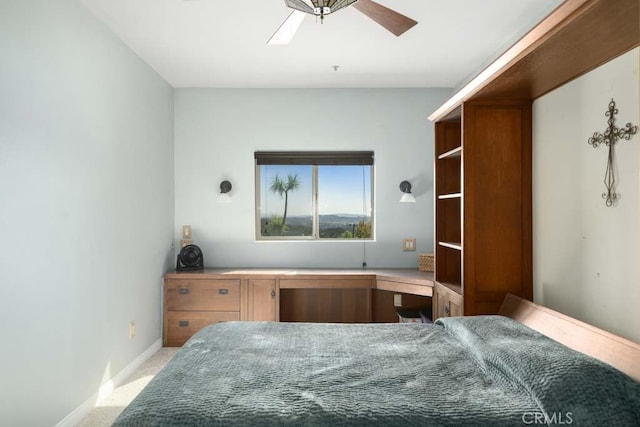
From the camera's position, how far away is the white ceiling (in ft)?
8.16

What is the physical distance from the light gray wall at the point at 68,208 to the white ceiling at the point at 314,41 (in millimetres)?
336

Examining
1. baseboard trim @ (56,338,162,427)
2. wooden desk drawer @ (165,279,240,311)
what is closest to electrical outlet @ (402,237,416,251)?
wooden desk drawer @ (165,279,240,311)

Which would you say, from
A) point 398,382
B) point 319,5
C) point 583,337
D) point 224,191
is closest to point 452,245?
point 583,337

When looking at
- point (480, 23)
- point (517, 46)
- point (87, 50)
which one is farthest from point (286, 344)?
point (480, 23)

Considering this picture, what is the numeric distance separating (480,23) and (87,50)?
8.16 feet

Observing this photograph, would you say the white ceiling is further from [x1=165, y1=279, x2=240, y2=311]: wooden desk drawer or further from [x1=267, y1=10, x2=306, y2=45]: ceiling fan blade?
[x1=165, y1=279, x2=240, y2=311]: wooden desk drawer

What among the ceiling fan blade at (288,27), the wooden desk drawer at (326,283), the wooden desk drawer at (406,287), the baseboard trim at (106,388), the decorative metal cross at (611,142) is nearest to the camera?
the decorative metal cross at (611,142)

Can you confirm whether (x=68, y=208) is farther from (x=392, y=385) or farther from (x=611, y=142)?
(x=611, y=142)

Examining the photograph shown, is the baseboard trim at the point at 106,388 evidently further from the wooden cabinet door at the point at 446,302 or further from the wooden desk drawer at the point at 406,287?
the wooden cabinet door at the point at 446,302

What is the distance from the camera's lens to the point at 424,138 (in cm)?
408

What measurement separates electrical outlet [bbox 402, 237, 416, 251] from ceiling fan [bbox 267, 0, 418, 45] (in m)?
2.32

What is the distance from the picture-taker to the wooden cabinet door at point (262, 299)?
142 inches

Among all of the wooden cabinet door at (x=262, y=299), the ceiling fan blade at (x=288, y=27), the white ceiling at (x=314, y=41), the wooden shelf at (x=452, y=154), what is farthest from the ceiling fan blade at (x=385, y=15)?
the wooden cabinet door at (x=262, y=299)

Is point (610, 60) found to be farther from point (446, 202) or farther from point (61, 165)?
point (61, 165)
